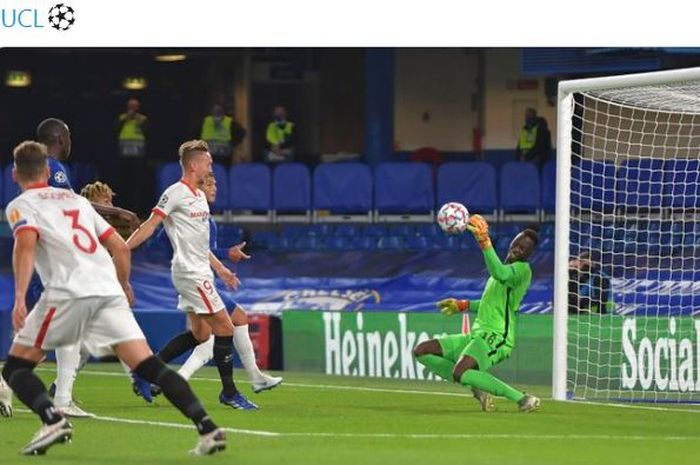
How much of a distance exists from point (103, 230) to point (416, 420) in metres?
3.65

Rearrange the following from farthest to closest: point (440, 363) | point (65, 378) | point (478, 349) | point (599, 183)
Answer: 1. point (599, 183)
2. point (440, 363)
3. point (478, 349)
4. point (65, 378)

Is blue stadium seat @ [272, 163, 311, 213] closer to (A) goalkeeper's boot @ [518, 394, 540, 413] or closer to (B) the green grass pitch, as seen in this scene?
(B) the green grass pitch

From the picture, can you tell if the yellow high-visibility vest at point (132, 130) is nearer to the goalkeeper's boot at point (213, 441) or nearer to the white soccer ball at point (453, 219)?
the white soccer ball at point (453, 219)

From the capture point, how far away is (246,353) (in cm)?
1491

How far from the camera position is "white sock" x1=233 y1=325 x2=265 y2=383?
583 inches

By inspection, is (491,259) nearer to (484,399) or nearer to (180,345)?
(484,399)

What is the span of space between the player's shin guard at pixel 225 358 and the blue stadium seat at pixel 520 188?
13199mm

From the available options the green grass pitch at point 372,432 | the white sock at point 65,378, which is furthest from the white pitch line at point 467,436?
the white sock at point 65,378

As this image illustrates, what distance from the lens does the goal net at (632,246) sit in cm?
1630

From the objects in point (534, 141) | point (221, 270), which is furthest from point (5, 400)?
point (534, 141)

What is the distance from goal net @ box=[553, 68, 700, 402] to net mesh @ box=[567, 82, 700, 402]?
14 millimetres

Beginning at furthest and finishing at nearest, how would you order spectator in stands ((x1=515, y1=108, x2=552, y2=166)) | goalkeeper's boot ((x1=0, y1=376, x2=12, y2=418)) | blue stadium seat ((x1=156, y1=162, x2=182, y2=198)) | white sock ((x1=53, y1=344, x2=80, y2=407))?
blue stadium seat ((x1=156, y1=162, x2=182, y2=198)) → spectator in stands ((x1=515, y1=108, x2=552, y2=166)) → goalkeeper's boot ((x1=0, y1=376, x2=12, y2=418)) → white sock ((x1=53, y1=344, x2=80, y2=407))

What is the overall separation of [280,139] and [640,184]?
1013cm
